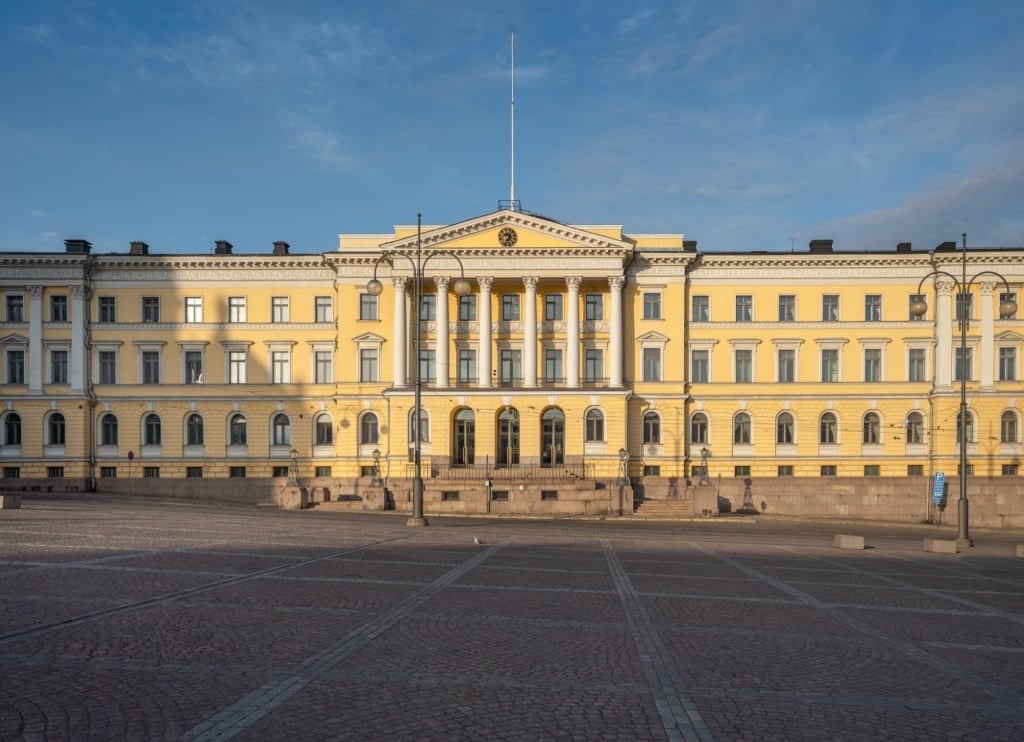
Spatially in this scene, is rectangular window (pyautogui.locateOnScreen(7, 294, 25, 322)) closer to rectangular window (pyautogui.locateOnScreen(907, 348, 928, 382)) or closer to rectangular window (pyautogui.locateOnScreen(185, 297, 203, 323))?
rectangular window (pyautogui.locateOnScreen(185, 297, 203, 323))

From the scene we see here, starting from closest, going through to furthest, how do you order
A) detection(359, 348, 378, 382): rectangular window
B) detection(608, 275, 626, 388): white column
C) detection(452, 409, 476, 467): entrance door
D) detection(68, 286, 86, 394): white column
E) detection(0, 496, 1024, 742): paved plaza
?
detection(0, 496, 1024, 742): paved plaza
detection(608, 275, 626, 388): white column
detection(452, 409, 476, 467): entrance door
detection(68, 286, 86, 394): white column
detection(359, 348, 378, 382): rectangular window

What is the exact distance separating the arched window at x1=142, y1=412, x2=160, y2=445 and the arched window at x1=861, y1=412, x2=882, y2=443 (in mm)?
45186

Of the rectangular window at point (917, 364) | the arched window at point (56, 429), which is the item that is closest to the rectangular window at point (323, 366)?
the arched window at point (56, 429)

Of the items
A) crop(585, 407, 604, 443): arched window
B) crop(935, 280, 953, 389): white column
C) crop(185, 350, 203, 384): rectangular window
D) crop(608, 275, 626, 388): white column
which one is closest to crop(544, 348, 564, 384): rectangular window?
crop(585, 407, 604, 443): arched window

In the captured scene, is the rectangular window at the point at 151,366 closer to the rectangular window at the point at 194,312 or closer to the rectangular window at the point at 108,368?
the rectangular window at the point at 108,368

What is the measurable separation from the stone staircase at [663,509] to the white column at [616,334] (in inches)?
322

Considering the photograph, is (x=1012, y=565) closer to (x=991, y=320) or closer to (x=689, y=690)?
(x=689, y=690)

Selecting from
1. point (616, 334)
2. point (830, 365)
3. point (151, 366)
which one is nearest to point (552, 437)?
point (616, 334)

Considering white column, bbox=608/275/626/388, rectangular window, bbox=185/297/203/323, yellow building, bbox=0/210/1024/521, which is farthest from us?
rectangular window, bbox=185/297/203/323

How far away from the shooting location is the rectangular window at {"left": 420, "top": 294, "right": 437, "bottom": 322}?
51188 millimetres

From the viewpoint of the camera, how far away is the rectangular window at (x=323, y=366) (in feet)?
171

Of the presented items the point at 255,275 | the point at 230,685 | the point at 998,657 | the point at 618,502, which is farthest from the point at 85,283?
the point at 998,657

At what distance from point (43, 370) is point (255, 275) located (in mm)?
14514

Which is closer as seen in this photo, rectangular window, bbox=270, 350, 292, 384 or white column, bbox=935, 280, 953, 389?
white column, bbox=935, 280, 953, 389
